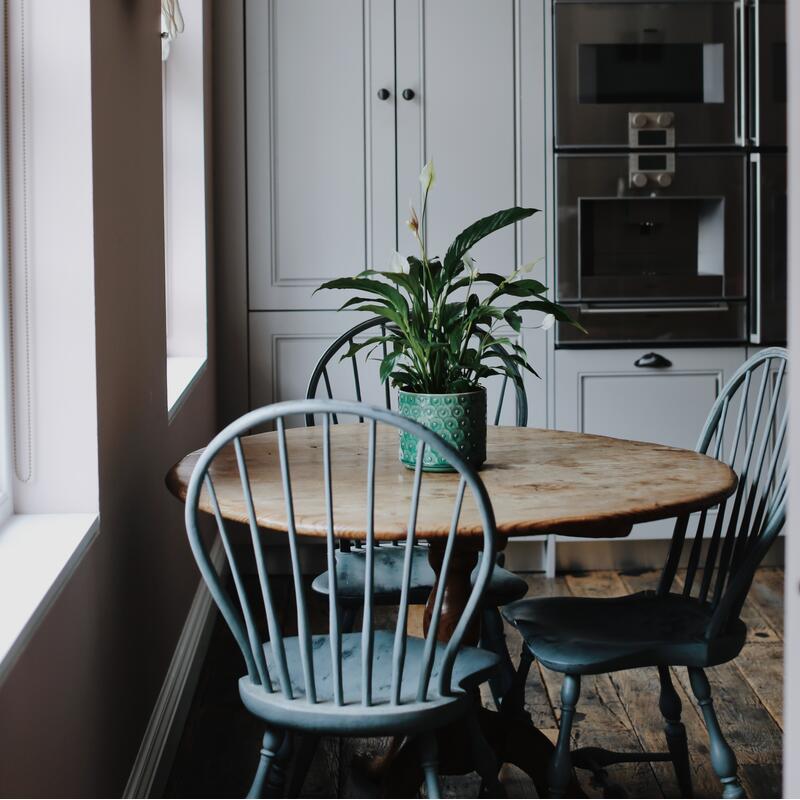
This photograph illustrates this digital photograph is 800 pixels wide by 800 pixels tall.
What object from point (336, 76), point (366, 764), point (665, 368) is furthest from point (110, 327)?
point (665, 368)

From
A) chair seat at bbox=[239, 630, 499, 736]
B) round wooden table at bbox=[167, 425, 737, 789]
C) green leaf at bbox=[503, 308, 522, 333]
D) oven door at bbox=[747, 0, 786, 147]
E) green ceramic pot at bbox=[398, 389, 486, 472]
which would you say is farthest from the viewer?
oven door at bbox=[747, 0, 786, 147]

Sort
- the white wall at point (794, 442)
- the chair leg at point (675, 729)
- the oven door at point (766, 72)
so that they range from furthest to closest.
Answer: the oven door at point (766, 72) < the chair leg at point (675, 729) < the white wall at point (794, 442)

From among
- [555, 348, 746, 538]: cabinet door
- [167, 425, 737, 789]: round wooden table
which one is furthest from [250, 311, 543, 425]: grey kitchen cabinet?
[167, 425, 737, 789]: round wooden table

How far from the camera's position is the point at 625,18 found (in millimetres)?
3467

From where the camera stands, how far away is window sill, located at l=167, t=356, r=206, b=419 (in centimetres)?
262

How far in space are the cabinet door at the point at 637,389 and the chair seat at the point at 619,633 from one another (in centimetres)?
153

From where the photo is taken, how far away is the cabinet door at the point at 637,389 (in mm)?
3561

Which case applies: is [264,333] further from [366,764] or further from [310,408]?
[310,408]

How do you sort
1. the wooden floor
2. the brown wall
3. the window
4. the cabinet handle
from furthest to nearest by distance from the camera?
the cabinet handle → the window → the wooden floor → the brown wall

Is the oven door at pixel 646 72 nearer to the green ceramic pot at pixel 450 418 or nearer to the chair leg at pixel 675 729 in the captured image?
the green ceramic pot at pixel 450 418

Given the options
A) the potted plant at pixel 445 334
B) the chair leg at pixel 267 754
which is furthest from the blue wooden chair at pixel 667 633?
the chair leg at pixel 267 754

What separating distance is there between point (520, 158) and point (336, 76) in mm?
656

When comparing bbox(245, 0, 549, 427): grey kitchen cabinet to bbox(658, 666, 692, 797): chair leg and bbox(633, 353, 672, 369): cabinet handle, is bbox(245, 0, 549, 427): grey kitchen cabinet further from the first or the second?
bbox(658, 666, 692, 797): chair leg

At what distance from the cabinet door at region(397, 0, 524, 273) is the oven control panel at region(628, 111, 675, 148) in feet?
1.22
